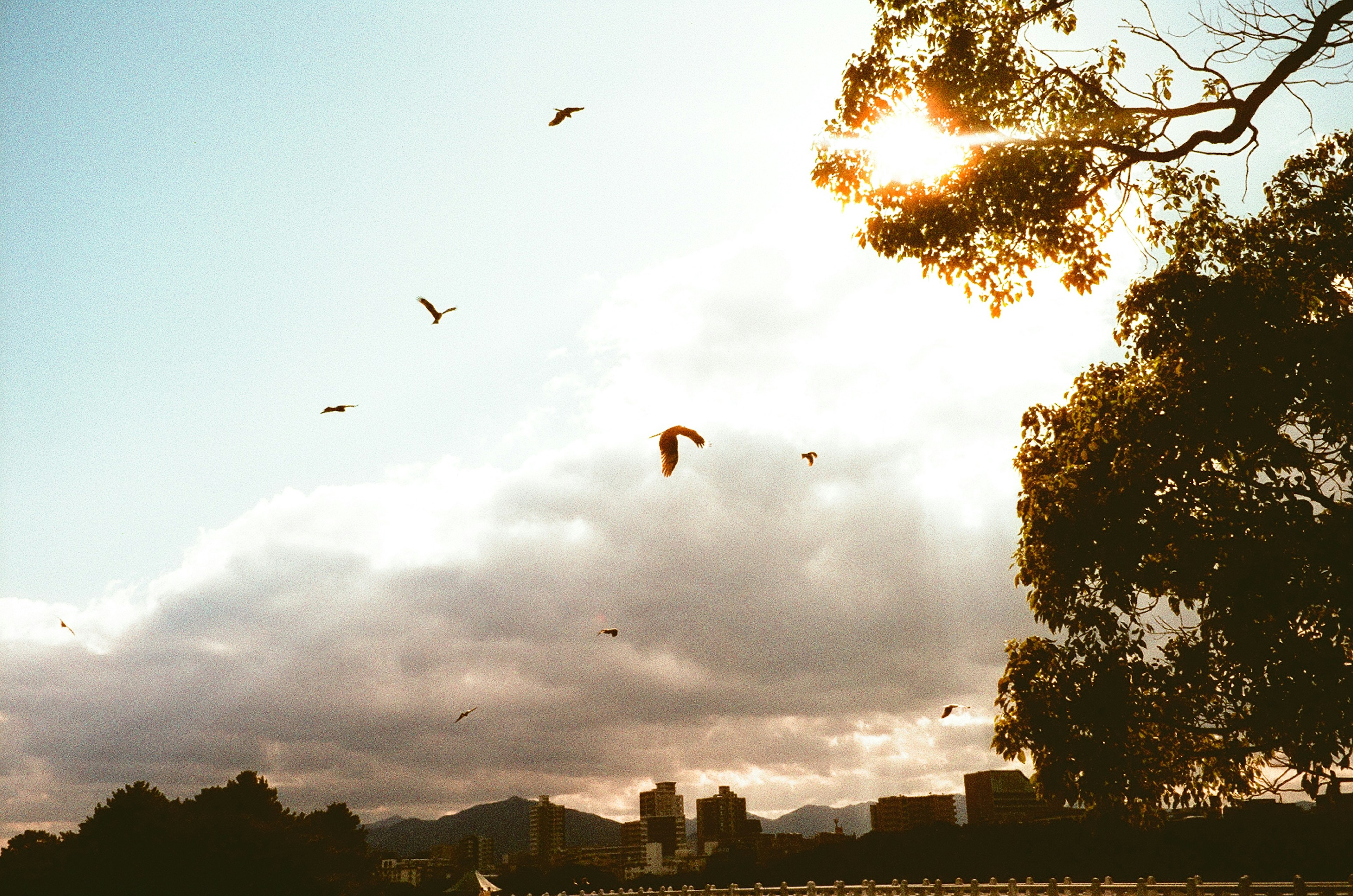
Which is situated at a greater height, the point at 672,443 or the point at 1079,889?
the point at 672,443

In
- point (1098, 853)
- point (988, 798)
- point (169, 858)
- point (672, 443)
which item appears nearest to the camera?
point (672, 443)

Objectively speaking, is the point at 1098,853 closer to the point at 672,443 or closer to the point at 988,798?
the point at 672,443

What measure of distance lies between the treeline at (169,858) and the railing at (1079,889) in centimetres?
3161

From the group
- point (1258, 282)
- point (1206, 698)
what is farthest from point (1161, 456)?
point (1206, 698)

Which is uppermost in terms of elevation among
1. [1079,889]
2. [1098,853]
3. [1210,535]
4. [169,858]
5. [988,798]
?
[1210,535]

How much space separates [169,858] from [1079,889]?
50.5 m

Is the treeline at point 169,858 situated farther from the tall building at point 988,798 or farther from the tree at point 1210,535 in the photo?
the tall building at point 988,798

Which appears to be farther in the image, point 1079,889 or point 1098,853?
point 1098,853

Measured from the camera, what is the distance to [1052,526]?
14.1 m

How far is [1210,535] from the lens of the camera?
13.0 metres

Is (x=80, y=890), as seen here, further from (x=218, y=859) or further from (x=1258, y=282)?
(x=1258, y=282)

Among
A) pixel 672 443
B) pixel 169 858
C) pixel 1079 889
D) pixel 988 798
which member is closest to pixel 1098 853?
pixel 1079 889

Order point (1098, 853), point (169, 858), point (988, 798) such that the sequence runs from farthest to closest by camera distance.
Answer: point (988, 798), point (1098, 853), point (169, 858)

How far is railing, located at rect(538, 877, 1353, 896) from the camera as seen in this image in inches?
805
